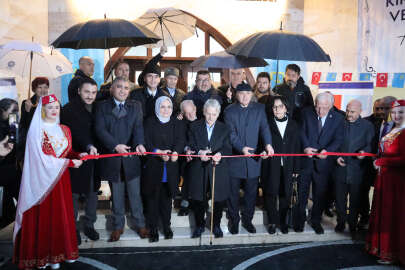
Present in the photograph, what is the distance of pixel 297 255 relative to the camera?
465cm

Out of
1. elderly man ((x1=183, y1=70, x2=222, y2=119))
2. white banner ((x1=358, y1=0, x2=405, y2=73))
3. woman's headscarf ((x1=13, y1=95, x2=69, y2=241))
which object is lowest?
woman's headscarf ((x1=13, y1=95, x2=69, y2=241))

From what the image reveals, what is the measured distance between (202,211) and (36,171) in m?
2.04

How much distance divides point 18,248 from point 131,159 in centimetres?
150

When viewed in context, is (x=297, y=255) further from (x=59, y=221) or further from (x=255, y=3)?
(x=255, y=3)

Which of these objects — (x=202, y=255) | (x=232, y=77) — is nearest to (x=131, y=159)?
(x=202, y=255)

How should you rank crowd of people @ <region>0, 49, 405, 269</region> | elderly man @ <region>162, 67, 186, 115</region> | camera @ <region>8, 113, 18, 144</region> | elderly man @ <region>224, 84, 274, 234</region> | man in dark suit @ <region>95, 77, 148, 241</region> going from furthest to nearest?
elderly man @ <region>162, 67, 186, 115</region> < elderly man @ <region>224, 84, 274, 234</region> < man in dark suit @ <region>95, 77, 148, 241</region> < camera @ <region>8, 113, 18, 144</region> < crowd of people @ <region>0, 49, 405, 269</region>

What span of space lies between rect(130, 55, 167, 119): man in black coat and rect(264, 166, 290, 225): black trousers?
188 cm

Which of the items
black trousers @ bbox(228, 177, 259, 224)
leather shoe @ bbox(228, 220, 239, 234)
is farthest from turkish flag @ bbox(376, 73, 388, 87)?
leather shoe @ bbox(228, 220, 239, 234)

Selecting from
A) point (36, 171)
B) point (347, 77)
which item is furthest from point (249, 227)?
point (347, 77)

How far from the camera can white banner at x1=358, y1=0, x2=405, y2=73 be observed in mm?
6152

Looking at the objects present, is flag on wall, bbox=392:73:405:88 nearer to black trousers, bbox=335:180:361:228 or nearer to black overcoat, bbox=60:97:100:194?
black trousers, bbox=335:180:361:228

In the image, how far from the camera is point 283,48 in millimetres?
4555

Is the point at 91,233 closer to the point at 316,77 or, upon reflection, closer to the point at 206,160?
the point at 206,160

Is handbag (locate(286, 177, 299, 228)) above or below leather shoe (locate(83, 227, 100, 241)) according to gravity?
above
